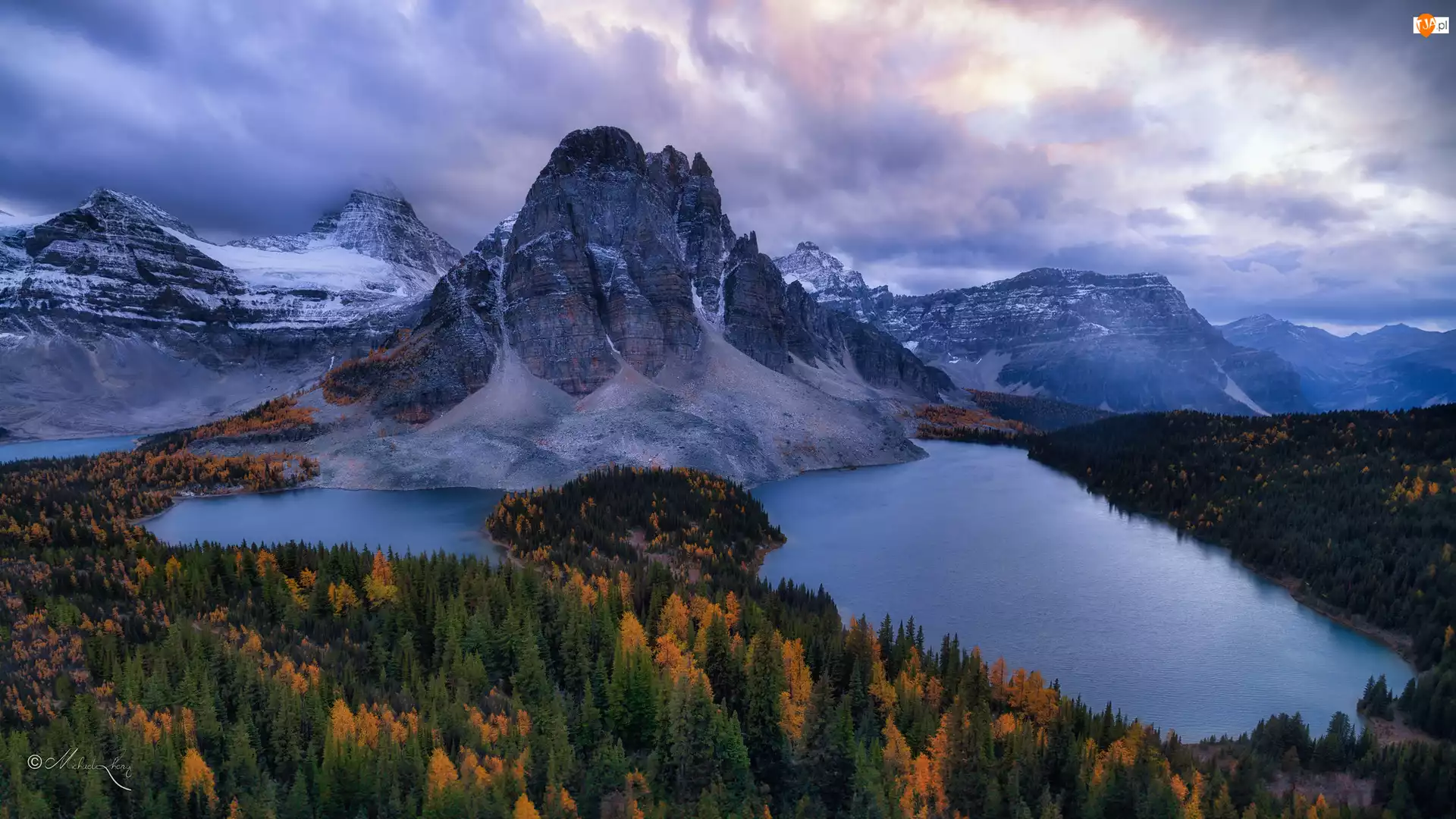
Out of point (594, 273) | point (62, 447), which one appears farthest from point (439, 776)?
point (62, 447)

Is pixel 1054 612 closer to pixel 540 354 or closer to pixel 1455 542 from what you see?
pixel 1455 542

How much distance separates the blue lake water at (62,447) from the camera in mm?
134000

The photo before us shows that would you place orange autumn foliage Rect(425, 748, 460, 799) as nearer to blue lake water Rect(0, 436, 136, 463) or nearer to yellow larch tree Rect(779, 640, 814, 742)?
yellow larch tree Rect(779, 640, 814, 742)

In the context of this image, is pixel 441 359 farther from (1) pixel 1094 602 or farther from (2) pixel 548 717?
(1) pixel 1094 602

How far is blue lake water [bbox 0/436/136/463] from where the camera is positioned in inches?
5276

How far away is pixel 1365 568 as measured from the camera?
4847cm

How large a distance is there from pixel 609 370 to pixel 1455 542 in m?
97.2

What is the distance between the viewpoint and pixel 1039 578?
54000 mm

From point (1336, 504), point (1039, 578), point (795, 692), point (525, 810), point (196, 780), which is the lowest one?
point (196, 780)

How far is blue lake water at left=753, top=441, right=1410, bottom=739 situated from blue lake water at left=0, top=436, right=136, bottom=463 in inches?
5595

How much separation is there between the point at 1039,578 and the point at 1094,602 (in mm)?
5640

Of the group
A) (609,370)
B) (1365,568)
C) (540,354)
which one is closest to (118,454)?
(540,354)

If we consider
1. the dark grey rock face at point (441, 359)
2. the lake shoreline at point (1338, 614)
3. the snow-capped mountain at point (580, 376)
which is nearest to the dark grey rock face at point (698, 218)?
the snow-capped mountain at point (580, 376)

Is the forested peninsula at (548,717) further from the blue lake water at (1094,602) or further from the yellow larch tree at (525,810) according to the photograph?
the blue lake water at (1094,602)
